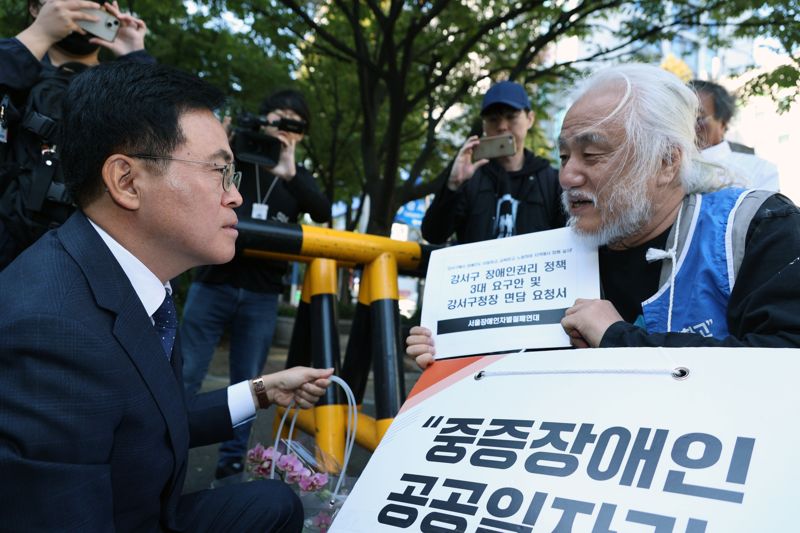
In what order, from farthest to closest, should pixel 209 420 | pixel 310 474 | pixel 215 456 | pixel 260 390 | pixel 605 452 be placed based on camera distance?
pixel 215 456 < pixel 310 474 < pixel 260 390 < pixel 209 420 < pixel 605 452

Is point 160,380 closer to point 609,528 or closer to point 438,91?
point 609,528

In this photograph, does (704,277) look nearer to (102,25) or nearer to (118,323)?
(118,323)

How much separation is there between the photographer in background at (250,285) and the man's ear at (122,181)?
1.71 m

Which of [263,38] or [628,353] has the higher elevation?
[263,38]

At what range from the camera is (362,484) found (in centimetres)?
158

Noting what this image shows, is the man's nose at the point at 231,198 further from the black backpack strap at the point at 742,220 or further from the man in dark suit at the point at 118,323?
the black backpack strap at the point at 742,220

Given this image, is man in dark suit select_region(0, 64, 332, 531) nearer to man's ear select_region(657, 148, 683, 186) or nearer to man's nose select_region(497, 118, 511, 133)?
man's ear select_region(657, 148, 683, 186)

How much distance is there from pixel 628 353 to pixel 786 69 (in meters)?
5.57

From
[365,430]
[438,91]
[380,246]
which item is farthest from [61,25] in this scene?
[438,91]

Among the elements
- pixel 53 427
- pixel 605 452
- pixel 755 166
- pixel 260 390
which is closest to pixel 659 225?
pixel 605 452

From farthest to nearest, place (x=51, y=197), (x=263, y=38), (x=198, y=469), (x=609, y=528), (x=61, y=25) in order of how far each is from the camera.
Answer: (x=263, y=38) → (x=198, y=469) → (x=61, y=25) → (x=51, y=197) → (x=609, y=528)

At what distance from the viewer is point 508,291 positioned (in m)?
2.05

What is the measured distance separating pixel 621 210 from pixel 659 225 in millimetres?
149

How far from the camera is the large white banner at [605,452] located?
1100 millimetres
